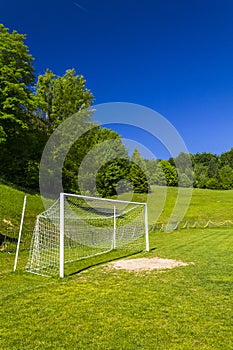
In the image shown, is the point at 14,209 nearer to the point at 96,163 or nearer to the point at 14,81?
the point at 14,81

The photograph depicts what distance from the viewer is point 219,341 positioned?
4223 millimetres

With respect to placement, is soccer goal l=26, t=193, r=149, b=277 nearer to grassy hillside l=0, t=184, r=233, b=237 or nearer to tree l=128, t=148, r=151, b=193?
grassy hillside l=0, t=184, r=233, b=237

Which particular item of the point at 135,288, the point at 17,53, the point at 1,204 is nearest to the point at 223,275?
the point at 135,288

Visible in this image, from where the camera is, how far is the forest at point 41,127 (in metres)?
23.7

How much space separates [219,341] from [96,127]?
2945 cm

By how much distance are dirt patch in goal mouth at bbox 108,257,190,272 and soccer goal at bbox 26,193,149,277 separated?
201cm

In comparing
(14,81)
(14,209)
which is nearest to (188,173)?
(14,81)

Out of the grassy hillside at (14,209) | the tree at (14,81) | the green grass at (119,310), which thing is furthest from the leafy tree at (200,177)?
the green grass at (119,310)

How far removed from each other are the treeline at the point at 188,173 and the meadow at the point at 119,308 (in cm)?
4061

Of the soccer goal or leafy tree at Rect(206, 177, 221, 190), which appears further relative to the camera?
leafy tree at Rect(206, 177, 221, 190)

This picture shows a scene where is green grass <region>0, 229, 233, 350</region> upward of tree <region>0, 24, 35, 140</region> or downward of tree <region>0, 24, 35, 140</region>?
downward

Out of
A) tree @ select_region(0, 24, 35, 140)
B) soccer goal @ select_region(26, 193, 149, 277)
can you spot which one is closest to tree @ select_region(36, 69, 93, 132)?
tree @ select_region(0, 24, 35, 140)

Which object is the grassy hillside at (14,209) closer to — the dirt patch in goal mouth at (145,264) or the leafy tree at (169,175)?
the dirt patch in goal mouth at (145,264)

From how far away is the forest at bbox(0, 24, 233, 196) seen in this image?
2373 centimetres
